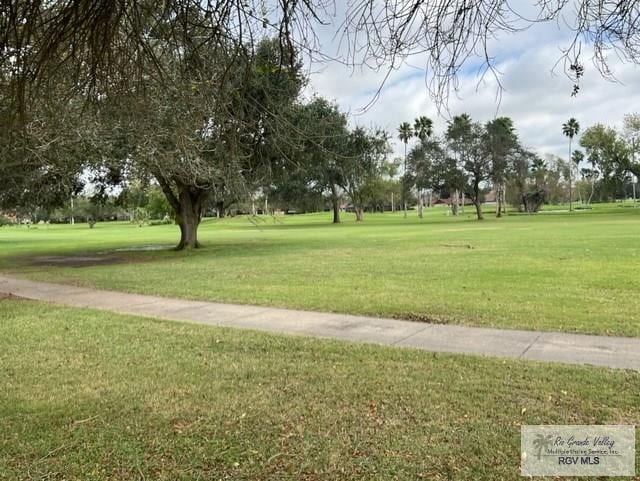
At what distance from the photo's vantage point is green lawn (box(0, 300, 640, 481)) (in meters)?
3.88

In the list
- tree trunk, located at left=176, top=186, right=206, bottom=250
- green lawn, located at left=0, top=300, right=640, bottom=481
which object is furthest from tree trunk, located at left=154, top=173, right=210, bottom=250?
green lawn, located at left=0, top=300, right=640, bottom=481

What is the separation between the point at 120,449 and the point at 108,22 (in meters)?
2.94

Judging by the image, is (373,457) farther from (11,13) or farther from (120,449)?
(11,13)

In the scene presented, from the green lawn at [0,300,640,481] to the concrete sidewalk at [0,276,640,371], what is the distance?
63cm

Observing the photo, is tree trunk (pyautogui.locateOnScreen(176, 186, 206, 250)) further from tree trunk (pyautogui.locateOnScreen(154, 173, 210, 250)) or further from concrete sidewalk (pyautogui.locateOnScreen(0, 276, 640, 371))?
concrete sidewalk (pyautogui.locateOnScreen(0, 276, 640, 371))

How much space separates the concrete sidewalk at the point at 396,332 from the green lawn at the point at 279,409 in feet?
2.06

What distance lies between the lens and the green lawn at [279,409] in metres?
3.88

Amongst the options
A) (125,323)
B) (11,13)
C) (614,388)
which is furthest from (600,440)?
(125,323)

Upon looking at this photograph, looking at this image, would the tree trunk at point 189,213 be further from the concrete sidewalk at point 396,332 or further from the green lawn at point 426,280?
the concrete sidewalk at point 396,332

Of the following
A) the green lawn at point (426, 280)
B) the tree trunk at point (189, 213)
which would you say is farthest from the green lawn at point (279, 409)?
the tree trunk at point (189, 213)

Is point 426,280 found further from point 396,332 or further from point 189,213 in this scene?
point 189,213

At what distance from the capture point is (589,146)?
217 ft

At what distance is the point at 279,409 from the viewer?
4918 mm

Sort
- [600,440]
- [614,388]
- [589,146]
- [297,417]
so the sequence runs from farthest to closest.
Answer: [589,146], [614,388], [297,417], [600,440]
